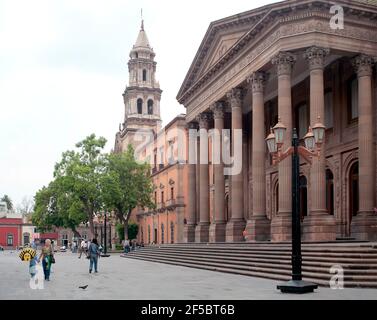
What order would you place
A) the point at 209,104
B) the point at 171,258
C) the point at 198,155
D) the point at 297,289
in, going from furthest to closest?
the point at 198,155
the point at 209,104
the point at 171,258
the point at 297,289

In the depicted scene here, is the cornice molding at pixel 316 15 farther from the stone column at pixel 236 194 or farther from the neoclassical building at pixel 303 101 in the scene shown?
the stone column at pixel 236 194

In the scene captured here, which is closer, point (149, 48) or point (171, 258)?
point (171, 258)

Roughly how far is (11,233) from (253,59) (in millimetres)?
86890

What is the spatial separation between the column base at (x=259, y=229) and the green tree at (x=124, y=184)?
87.3 feet

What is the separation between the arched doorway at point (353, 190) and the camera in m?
29.4

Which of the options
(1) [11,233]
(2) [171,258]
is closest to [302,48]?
(2) [171,258]

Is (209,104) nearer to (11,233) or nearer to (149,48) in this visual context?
(149,48)

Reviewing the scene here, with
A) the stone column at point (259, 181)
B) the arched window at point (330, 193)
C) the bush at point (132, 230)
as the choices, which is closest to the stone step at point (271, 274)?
the stone column at point (259, 181)

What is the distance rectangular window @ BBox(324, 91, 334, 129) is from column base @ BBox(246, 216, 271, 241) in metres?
6.49

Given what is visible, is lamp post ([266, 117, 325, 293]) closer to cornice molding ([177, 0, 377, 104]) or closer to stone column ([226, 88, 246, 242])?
cornice molding ([177, 0, 377, 104])

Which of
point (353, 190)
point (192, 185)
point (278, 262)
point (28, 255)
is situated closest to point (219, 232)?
point (192, 185)

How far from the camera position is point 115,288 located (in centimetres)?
1733

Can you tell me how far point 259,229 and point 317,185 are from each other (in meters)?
5.00

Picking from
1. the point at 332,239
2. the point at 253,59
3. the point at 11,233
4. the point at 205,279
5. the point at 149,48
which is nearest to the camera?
the point at 205,279
